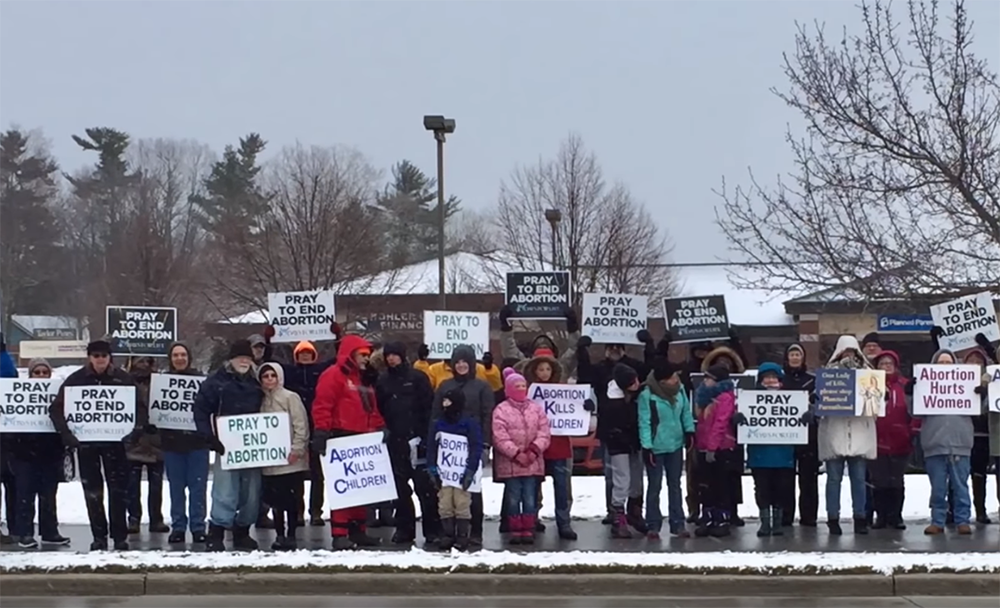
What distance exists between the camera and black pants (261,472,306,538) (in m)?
11.8

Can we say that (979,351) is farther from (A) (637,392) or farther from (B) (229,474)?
(B) (229,474)

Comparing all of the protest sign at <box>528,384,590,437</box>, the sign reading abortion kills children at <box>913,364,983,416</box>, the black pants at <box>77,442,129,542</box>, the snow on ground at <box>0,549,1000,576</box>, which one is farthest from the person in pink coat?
the sign reading abortion kills children at <box>913,364,983,416</box>

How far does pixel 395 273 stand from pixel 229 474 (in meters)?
25.5

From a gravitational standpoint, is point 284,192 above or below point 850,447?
above

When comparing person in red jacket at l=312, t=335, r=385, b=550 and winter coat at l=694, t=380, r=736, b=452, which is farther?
winter coat at l=694, t=380, r=736, b=452

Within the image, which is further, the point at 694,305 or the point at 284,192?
the point at 284,192

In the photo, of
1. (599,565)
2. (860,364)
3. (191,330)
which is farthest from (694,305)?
(191,330)

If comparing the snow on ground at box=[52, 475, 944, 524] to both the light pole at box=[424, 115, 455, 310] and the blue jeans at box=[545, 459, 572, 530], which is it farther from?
the light pole at box=[424, 115, 455, 310]

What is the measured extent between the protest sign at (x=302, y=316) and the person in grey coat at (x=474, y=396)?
8.87 ft

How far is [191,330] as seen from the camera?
39.8 m

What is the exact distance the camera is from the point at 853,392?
40.1ft

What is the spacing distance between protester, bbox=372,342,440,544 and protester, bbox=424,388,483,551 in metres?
0.33

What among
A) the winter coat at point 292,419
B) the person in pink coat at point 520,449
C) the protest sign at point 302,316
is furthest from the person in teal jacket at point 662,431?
the protest sign at point 302,316

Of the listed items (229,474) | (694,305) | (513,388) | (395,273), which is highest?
(395,273)
